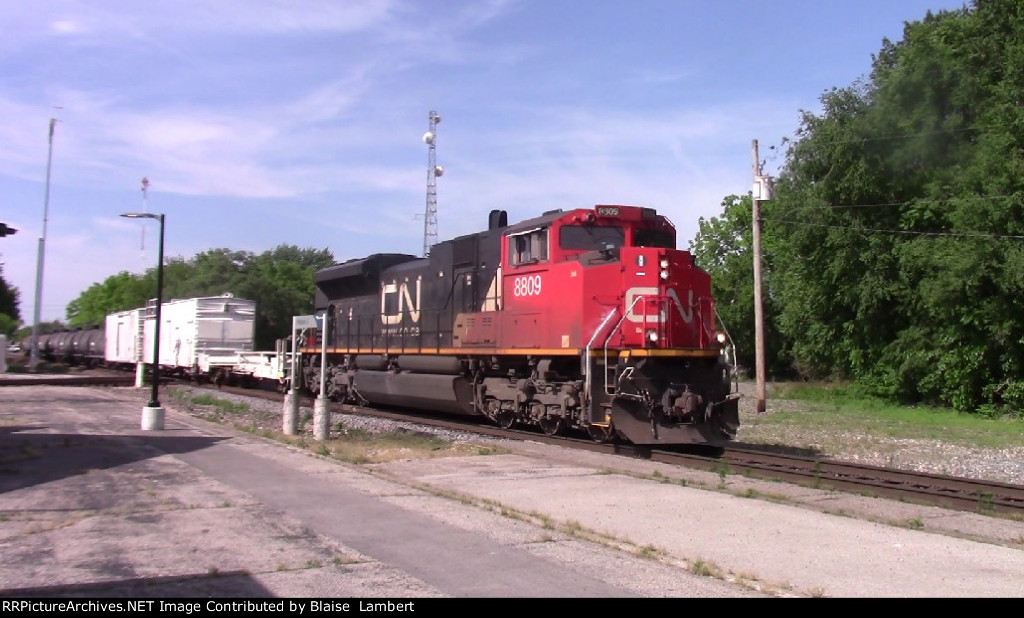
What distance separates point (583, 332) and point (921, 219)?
17974 mm

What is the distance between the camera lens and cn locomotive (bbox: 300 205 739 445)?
13742 millimetres

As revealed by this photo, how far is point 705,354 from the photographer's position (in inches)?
558

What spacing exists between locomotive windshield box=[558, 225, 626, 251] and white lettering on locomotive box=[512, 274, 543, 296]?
850 mm

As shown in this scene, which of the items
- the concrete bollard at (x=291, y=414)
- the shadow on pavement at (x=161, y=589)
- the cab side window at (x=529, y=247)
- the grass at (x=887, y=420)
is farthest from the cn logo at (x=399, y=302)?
the shadow on pavement at (x=161, y=589)

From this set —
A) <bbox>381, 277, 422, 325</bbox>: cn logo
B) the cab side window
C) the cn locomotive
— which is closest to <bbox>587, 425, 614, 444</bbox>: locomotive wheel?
the cn locomotive

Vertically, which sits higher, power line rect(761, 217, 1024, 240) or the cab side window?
power line rect(761, 217, 1024, 240)

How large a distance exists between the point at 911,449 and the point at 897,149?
566 inches

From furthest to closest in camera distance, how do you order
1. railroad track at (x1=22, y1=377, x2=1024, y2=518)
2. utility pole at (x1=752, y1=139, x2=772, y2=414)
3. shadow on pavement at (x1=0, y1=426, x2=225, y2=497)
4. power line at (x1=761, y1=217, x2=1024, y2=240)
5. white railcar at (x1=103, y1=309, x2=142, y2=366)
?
→ white railcar at (x1=103, y1=309, x2=142, y2=366) → utility pole at (x1=752, y1=139, x2=772, y2=414) → power line at (x1=761, y1=217, x2=1024, y2=240) → shadow on pavement at (x1=0, y1=426, x2=225, y2=497) → railroad track at (x1=22, y1=377, x2=1024, y2=518)

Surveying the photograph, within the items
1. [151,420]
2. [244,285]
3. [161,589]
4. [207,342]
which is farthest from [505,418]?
[244,285]

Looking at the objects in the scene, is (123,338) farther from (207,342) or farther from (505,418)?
(505,418)

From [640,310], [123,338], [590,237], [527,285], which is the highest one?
[590,237]

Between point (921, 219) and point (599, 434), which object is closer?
point (599, 434)

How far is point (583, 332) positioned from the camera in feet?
46.1

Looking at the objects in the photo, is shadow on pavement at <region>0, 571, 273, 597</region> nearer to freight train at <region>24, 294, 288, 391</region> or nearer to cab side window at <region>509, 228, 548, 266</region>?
cab side window at <region>509, 228, 548, 266</region>
